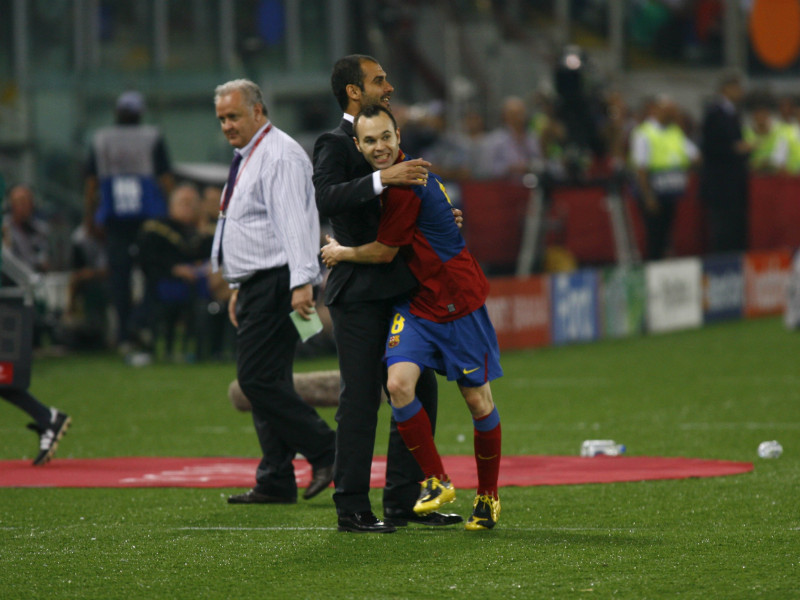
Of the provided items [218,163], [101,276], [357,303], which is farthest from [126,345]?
[357,303]

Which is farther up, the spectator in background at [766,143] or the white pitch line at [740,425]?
the spectator in background at [766,143]

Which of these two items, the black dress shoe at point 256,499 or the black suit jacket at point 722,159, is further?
the black suit jacket at point 722,159

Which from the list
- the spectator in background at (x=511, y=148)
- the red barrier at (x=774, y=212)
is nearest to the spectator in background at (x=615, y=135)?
the spectator in background at (x=511, y=148)

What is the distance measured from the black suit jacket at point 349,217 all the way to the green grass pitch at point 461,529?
1.01 m

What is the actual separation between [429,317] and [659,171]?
41.9 ft

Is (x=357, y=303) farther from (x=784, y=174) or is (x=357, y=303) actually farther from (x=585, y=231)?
(x=784, y=174)

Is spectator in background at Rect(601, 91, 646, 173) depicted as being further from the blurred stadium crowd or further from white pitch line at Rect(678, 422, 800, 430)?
white pitch line at Rect(678, 422, 800, 430)

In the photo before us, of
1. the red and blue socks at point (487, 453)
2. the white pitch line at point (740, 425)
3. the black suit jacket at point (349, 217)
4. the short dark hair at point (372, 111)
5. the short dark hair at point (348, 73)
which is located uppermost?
the short dark hair at point (348, 73)

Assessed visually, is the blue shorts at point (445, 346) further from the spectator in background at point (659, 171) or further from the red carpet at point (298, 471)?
the spectator in background at point (659, 171)

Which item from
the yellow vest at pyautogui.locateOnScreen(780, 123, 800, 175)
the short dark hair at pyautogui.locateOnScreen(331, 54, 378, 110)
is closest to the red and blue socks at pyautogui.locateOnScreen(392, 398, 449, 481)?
the short dark hair at pyautogui.locateOnScreen(331, 54, 378, 110)

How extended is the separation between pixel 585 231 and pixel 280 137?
10.7m

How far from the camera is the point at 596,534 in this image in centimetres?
620

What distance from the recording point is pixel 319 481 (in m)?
7.32

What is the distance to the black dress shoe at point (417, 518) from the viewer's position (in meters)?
6.55
